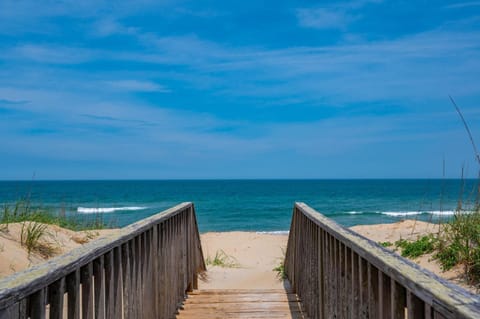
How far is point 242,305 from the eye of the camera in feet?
17.9

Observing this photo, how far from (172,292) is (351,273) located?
257cm

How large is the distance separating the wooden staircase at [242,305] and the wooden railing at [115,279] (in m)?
0.20

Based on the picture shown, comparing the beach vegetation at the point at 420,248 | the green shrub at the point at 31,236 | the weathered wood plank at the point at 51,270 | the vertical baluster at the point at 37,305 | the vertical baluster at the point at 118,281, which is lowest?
the beach vegetation at the point at 420,248

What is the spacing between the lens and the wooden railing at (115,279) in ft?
6.01

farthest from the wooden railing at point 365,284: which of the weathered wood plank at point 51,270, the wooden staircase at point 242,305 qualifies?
the weathered wood plank at point 51,270

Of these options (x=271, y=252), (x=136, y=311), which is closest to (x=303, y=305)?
(x=136, y=311)

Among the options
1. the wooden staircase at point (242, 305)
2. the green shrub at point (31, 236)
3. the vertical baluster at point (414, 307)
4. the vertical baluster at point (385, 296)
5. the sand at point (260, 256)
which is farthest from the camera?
the sand at point (260, 256)

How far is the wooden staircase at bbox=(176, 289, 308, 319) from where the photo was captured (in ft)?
16.8

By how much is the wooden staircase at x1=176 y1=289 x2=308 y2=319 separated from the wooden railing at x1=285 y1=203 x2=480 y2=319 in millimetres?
320

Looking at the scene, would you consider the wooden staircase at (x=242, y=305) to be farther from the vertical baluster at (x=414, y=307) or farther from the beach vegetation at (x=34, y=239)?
the vertical baluster at (x=414, y=307)

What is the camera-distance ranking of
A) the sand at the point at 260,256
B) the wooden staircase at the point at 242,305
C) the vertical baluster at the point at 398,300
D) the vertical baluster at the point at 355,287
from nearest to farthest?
the vertical baluster at the point at 398,300 → the vertical baluster at the point at 355,287 → the wooden staircase at the point at 242,305 → the sand at the point at 260,256

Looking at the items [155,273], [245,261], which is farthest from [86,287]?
[245,261]

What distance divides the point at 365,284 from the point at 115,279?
1478 millimetres

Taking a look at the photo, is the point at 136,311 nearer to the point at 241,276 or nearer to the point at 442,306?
the point at 442,306
